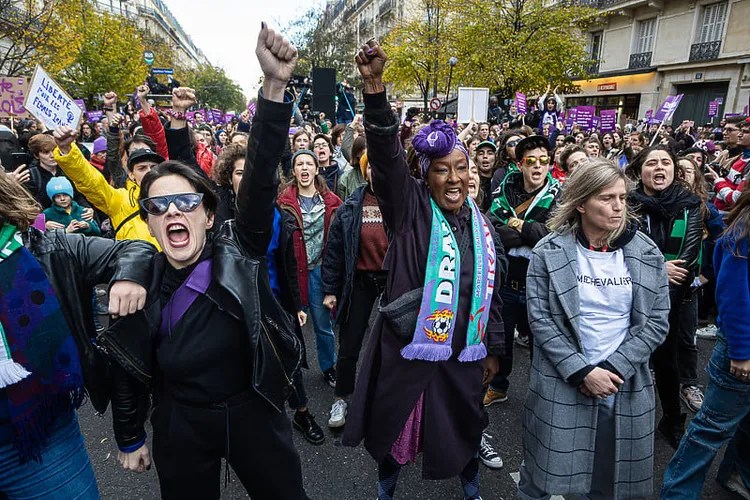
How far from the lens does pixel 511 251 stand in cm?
339

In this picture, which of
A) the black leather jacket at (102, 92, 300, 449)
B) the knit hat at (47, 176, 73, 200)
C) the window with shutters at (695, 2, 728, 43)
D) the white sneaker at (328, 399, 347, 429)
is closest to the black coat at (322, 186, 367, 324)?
the white sneaker at (328, 399, 347, 429)

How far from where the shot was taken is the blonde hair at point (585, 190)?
2211mm

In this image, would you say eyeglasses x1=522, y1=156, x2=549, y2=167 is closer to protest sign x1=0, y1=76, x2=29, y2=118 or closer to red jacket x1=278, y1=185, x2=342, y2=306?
red jacket x1=278, y1=185, x2=342, y2=306

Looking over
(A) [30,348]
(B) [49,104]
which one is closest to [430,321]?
(A) [30,348]

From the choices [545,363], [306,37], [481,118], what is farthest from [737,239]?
[306,37]

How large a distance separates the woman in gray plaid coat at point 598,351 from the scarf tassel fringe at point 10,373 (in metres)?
2.08

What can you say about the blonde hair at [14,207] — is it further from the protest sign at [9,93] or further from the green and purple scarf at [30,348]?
the protest sign at [9,93]

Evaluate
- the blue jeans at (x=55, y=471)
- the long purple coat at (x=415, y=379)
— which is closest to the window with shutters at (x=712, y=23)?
the long purple coat at (x=415, y=379)

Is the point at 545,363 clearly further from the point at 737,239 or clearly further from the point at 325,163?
the point at 325,163

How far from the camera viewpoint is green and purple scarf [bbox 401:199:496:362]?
81.1 inches

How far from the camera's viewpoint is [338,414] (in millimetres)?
3404

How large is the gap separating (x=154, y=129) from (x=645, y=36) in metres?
28.5

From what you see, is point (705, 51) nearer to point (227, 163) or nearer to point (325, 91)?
point (325, 91)

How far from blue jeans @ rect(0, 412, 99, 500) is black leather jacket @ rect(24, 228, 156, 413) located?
155mm
